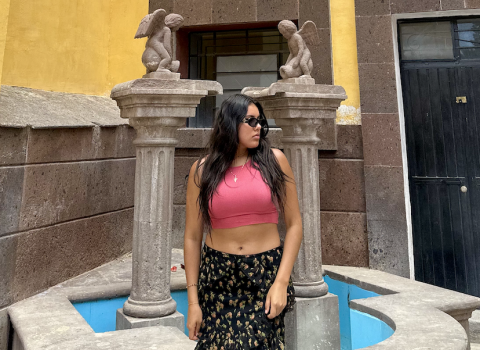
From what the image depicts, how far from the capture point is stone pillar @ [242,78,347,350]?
11.7 ft

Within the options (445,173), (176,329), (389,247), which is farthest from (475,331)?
(176,329)

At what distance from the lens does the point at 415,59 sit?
5270 millimetres

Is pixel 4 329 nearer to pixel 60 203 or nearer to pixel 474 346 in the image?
pixel 60 203

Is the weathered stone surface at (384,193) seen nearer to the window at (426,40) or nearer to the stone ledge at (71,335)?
the window at (426,40)

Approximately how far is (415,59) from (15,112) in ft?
16.2

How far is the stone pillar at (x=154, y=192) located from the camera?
3.20 meters

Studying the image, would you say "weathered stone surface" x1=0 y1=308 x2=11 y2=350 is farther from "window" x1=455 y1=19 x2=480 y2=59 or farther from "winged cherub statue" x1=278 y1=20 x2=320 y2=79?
"window" x1=455 y1=19 x2=480 y2=59

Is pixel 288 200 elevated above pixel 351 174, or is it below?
below

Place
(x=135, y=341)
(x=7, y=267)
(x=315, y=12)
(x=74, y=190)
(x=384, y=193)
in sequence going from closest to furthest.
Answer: (x=135, y=341), (x=7, y=267), (x=74, y=190), (x=384, y=193), (x=315, y=12)

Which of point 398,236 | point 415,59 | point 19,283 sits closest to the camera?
point 19,283

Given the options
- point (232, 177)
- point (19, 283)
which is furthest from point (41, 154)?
point (232, 177)

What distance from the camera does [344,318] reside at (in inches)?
163

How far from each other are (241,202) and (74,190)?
3.29 m

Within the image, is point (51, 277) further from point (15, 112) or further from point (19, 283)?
point (15, 112)
